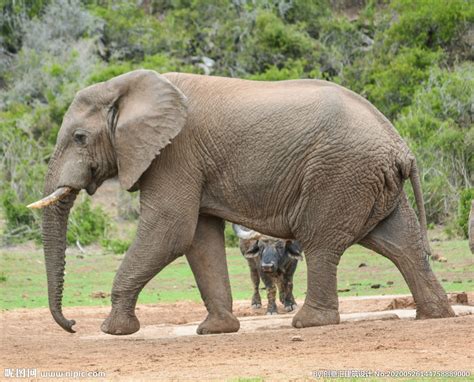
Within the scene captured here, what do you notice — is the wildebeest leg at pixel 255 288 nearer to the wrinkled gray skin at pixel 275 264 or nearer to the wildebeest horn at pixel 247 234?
the wrinkled gray skin at pixel 275 264

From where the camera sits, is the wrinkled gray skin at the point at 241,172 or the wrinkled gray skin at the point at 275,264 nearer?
the wrinkled gray skin at the point at 241,172

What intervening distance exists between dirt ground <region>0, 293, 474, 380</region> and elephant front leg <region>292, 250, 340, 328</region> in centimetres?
31

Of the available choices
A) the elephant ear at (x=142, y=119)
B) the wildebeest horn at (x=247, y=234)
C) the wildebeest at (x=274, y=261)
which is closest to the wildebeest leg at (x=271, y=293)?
the wildebeest at (x=274, y=261)

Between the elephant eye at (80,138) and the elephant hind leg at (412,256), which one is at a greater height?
the elephant eye at (80,138)

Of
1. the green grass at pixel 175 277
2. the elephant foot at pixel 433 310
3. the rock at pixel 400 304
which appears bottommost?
the green grass at pixel 175 277

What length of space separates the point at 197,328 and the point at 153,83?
251 centimetres

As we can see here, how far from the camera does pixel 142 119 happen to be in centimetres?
1167

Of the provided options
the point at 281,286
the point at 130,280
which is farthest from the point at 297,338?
the point at 281,286

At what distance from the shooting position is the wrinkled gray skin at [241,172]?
456 inches

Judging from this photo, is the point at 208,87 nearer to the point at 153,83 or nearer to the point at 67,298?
the point at 153,83

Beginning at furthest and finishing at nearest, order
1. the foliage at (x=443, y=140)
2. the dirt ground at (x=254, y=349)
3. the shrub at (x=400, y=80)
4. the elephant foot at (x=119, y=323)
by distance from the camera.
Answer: the shrub at (x=400, y=80) < the foliage at (x=443, y=140) < the elephant foot at (x=119, y=323) < the dirt ground at (x=254, y=349)

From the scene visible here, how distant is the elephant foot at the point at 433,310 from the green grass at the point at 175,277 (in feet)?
16.5

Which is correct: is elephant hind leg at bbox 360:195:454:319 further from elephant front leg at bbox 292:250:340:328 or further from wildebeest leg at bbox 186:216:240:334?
wildebeest leg at bbox 186:216:240:334

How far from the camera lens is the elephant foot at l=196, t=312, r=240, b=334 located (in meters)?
12.1
